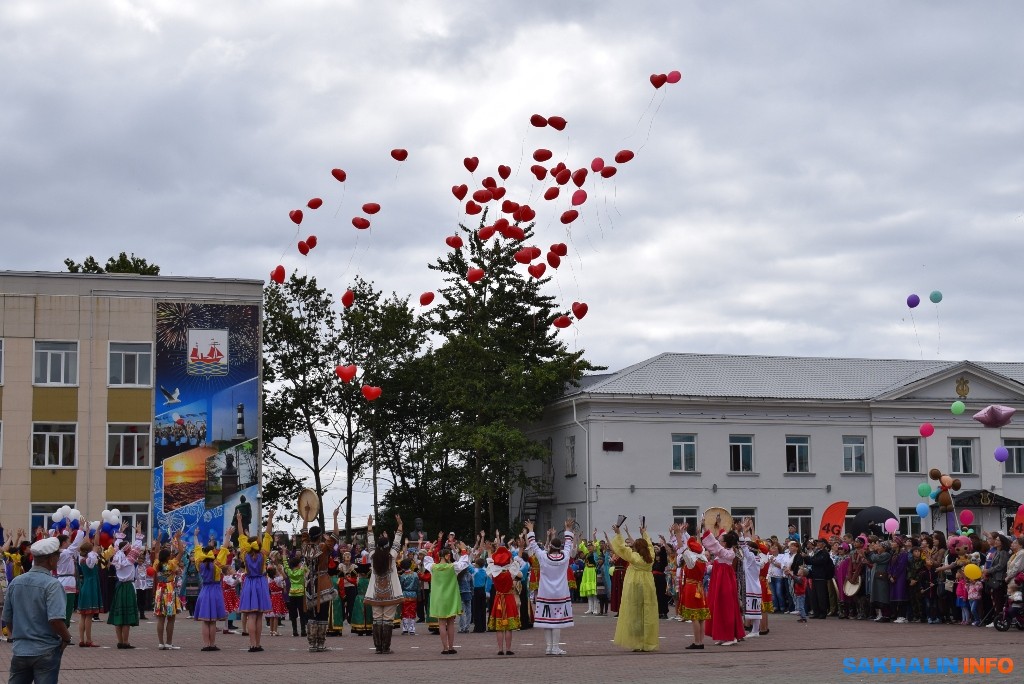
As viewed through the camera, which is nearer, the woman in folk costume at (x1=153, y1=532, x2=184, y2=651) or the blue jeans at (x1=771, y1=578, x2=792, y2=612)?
the woman in folk costume at (x1=153, y1=532, x2=184, y2=651)

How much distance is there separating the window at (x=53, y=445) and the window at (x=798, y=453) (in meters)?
28.2

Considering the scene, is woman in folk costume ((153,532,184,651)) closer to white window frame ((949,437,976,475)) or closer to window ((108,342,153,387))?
window ((108,342,153,387))

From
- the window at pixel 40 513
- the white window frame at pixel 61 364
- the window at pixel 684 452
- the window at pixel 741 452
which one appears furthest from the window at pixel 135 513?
the window at pixel 741 452

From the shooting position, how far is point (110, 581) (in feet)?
89.5

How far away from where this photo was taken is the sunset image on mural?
47594mm

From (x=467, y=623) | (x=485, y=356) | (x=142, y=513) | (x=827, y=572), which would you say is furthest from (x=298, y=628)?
(x=485, y=356)

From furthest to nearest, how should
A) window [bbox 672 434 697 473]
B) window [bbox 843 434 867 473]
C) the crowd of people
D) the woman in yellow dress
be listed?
1. window [bbox 843 434 867 473]
2. window [bbox 672 434 697 473]
3. the crowd of people
4. the woman in yellow dress

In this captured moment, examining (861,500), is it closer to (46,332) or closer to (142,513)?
(142,513)

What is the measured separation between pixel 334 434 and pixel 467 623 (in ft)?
106

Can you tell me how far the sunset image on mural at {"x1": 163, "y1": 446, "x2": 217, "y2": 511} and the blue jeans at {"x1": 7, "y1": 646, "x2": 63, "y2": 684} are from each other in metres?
37.6

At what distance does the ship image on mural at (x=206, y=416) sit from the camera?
47.6 m

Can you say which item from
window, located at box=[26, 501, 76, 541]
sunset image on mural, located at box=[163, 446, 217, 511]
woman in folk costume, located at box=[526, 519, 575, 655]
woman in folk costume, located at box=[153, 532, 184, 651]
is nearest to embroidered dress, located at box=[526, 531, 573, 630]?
woman in folk costume, located at box=[526, 519, 575, 655]

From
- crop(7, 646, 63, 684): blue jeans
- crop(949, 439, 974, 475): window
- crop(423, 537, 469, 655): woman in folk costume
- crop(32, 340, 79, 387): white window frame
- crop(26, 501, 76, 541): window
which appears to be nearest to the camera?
crop(7, 646, 63, 684): blue jeans

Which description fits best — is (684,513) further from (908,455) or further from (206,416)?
(206,416)
